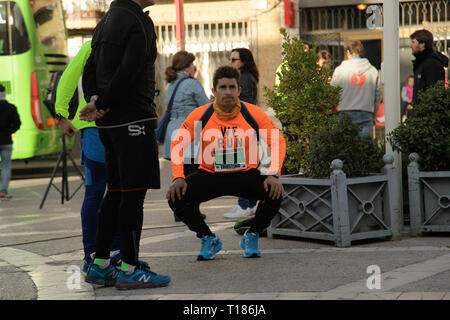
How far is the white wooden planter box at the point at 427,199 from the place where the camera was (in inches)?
269

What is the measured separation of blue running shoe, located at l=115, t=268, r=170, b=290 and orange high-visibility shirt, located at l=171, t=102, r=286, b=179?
1272 millimetres

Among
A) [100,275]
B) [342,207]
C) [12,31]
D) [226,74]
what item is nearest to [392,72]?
[342,207]

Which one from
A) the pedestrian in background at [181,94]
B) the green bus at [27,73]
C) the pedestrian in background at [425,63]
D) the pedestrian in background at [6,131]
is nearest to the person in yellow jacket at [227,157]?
the pedestrian in background at [181,94]

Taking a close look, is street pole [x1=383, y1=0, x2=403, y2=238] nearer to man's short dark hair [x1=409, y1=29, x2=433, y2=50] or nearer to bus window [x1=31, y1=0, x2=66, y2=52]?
man's short dark hair [x1=409, y1=29, x2=433, y2=50]

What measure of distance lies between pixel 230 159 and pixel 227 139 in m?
0.16

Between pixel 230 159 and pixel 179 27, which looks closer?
pixel 230 159

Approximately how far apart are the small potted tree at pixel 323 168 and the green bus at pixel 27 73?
850 cm

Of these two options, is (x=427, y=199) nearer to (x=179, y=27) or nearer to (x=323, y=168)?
(x=323, y=168)

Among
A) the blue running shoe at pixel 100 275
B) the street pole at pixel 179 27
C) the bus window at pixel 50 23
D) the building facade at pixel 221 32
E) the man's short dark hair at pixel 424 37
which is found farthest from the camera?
the building facade at pixel 221 32

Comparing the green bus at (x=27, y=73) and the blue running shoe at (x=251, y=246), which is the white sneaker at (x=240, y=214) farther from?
the green bus at (x=27, y=73)

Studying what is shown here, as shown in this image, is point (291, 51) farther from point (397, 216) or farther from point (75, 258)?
point (75, 258)

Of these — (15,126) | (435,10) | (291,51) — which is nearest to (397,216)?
(291,51)

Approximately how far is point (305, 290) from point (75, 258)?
7.82 ft

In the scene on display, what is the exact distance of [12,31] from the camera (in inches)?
593
